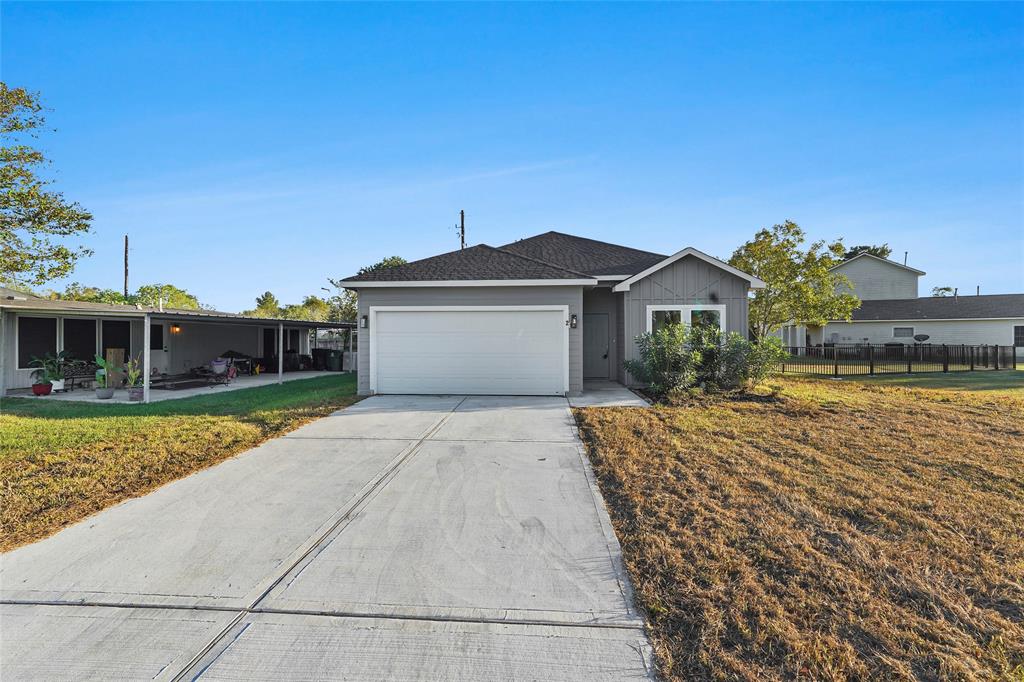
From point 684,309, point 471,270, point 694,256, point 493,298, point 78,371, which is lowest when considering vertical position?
point 78,371

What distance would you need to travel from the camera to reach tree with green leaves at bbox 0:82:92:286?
516 inches

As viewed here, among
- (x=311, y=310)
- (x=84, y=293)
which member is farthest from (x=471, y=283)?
(x=84, y=293)

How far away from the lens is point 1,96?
12875 mm

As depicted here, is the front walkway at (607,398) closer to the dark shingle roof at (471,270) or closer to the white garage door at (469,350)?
the white garage door at (469,350)

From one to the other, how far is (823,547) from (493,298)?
843 centimetres

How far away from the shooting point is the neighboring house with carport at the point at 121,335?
11211 millimetres

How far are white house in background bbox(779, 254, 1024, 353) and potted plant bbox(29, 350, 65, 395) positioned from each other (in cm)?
2821

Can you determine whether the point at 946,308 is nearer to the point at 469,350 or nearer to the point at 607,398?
the point at 607,398

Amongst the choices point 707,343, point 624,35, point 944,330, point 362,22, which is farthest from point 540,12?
point 944,330

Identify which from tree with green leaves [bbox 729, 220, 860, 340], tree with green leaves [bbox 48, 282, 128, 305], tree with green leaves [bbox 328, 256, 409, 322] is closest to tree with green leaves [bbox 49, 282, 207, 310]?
tree with green leaves [bbox 48, 282, 128, 305]

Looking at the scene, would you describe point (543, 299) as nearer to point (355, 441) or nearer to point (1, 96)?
point (355, 441)

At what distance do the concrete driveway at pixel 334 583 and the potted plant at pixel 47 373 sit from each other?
10.2 m

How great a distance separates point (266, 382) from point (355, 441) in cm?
986

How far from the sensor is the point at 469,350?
10.9 meters
